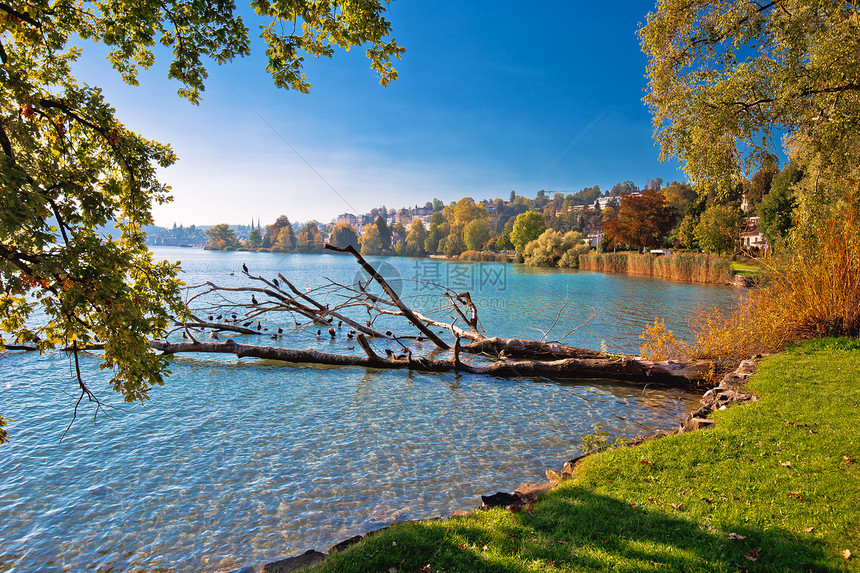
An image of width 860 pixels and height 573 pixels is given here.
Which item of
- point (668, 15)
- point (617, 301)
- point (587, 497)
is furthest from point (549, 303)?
point (587, 497)

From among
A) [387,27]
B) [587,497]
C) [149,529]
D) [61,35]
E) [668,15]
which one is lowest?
[149,529]

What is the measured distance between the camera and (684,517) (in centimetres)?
418

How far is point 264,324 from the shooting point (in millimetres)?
20188

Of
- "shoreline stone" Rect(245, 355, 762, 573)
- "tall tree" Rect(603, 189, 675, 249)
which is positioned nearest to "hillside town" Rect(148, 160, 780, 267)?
"tall tree" Rect(603, 189, 675, 249)

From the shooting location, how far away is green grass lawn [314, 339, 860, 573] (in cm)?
357

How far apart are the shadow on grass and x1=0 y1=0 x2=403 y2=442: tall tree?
273 centimetres

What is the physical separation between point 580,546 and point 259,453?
18.7ft

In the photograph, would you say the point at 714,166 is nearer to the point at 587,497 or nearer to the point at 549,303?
the point at 587,497

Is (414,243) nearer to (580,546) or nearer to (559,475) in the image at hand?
(559,475)

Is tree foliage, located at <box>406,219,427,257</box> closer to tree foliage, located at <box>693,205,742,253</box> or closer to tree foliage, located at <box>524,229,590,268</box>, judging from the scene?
tree foliage, located at <box>524,229,590,268</box>

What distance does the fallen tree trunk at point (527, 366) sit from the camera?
36.5 ft

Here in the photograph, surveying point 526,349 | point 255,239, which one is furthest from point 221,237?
point 526,349

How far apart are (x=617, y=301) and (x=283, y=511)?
2755 centimetres

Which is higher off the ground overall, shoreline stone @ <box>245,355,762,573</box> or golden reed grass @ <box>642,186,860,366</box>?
golden reed grass @ <box>642,186,860,366</box>
